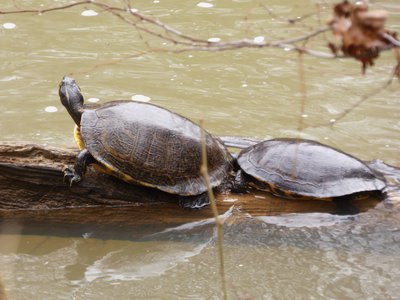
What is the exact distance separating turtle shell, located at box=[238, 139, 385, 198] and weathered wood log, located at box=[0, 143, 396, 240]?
0.18 metres

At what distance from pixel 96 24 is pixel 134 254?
558 centimetres

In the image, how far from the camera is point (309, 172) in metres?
4.79

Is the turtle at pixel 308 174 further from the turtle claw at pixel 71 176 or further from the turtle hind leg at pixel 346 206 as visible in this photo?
the turtle claw at pixel 71 176

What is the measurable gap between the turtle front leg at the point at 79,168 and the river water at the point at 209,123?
21.9 inches

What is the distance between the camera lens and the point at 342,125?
7.08m

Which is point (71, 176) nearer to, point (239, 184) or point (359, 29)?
point (239, 184)

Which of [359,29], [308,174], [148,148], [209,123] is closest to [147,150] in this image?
[148,148]

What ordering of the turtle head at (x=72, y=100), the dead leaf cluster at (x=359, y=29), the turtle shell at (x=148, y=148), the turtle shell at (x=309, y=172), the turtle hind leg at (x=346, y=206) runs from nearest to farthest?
the dead leaf cluster at (x=359, y=29) → the turtle shell at (x=148, y=148) → the turtle shell at (x=309, y=172) → the turtle hind leg at (x=346, y=206) → the turtle head at (x=72, y=100)

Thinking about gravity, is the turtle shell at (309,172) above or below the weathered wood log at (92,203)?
above

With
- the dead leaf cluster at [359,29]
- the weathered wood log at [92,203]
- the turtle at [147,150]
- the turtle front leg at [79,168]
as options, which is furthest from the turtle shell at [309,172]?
the dead leaf cluster at [359,29]

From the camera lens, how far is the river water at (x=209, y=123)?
451 centimetres

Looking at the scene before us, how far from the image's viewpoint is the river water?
4508mm

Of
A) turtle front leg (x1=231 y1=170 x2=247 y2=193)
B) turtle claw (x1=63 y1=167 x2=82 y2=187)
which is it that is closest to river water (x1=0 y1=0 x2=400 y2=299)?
turtle front leg (x1=231 y1=170 x2=247 y2=193)

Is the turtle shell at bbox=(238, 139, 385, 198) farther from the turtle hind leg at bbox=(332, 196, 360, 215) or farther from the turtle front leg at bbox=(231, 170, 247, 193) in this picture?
the turtle hind leg at bbox=(332, 196, 360, 215)
